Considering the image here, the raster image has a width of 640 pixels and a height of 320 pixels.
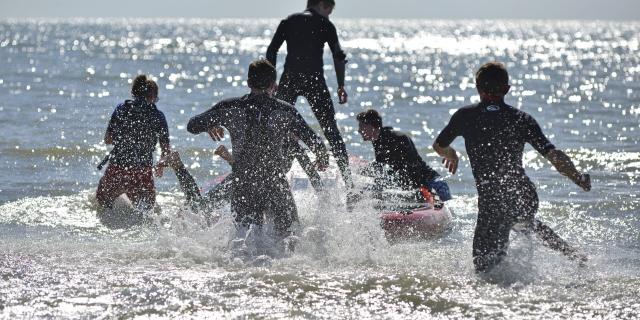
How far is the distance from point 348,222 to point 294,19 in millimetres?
2441

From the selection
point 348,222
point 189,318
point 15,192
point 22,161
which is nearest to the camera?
point 189,318

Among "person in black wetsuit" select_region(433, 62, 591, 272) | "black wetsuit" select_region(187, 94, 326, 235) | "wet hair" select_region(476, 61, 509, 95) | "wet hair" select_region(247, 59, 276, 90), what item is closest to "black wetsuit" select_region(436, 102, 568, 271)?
"person in black wetsuit" select_region(433, 62, 591, 272)

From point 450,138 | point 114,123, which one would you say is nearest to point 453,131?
point 450,138

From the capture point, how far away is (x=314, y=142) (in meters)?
8.40

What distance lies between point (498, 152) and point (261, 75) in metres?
1.91

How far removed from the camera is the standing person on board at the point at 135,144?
10578mm

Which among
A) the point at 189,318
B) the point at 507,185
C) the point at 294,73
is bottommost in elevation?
the point at 189,318

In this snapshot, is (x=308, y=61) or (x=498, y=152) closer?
(x=498, y=152)

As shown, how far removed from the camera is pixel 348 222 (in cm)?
925

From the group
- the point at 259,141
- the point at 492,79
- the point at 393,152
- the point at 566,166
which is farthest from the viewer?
the point at 393,152

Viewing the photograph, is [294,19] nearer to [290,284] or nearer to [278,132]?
[278,132]

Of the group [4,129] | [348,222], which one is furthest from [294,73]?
[4,129]

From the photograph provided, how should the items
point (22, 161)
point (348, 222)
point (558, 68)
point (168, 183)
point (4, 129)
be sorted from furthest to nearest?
point (558, 68) < point (4, 129) < point (22, 161) < point (168, 183) < point (348, 222)

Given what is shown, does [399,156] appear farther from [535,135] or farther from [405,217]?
[535,135]
